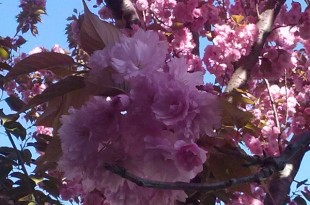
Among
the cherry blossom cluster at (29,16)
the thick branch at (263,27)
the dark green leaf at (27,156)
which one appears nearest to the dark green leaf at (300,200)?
the thick branch at (263,27)

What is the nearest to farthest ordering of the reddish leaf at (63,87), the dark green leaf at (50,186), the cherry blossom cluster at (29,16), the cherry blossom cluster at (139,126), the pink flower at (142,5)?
the cherry blossom cluster at (139,126), the reddish leaf at (63,87), the dark green leaf at (50,186), the pink flower at (142,5), the cherry blossom cluster at (29,16)

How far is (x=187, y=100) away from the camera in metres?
0.96

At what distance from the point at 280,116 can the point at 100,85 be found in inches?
136

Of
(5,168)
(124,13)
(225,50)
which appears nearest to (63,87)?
(124,13)

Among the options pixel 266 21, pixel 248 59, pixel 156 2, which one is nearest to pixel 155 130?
pixel 248 59

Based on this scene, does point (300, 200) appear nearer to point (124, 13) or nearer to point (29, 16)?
point (124, 13)

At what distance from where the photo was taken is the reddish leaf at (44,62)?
113cm

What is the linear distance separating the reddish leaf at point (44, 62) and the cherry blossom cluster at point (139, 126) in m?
0.11

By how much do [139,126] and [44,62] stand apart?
0.30 m

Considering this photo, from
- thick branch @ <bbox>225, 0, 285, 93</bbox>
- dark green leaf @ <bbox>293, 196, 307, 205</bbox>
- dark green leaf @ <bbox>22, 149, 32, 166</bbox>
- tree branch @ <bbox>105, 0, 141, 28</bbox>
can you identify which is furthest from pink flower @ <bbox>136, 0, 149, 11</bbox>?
Result: dark green leaf @ <bbox>293, 196, 307, 205</bbox>

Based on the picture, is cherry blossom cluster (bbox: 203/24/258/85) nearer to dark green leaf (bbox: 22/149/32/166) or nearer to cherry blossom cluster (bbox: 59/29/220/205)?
dark green leaf (bbox: 22/149/32/166)

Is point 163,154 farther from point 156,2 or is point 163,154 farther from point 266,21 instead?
point 156,2

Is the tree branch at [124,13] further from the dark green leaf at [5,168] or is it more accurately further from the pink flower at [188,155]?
the pink flower at [188,155]

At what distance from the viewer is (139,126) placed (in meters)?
0.96
